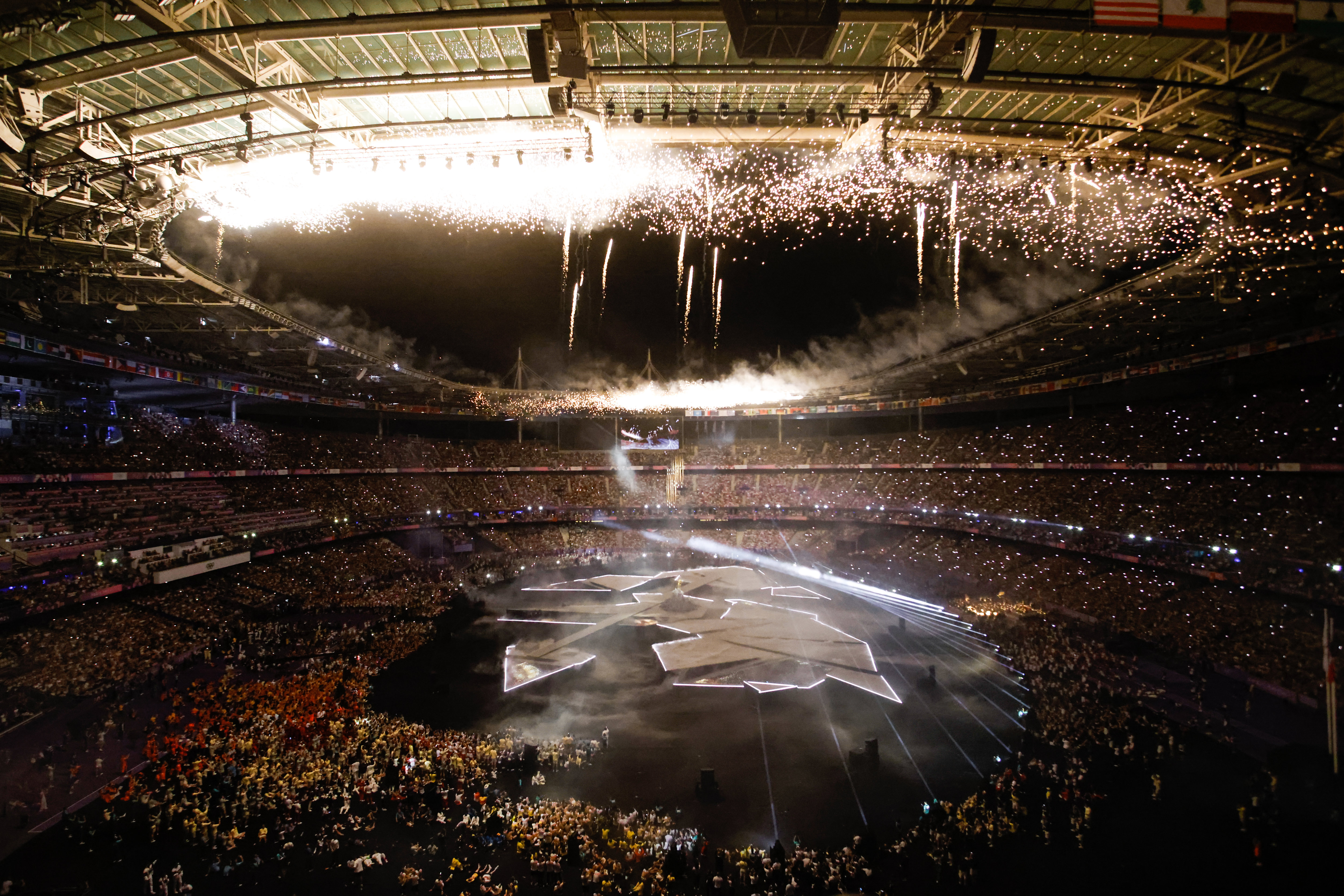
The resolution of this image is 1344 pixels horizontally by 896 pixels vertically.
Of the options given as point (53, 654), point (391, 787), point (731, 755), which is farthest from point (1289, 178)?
point (53, 654)

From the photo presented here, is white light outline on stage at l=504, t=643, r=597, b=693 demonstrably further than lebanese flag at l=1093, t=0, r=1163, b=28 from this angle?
Yes

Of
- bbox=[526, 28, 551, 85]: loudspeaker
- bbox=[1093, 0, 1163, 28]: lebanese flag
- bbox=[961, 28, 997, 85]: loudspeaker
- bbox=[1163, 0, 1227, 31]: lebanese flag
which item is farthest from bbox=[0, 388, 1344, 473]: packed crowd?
bbox=[526, 28, 551, 85]: loudspeaker

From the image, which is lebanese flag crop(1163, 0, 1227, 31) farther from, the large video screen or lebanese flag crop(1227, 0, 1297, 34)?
the large video screen

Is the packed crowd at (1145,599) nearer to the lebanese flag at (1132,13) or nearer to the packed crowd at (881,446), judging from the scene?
the packed crowd at (881,446)

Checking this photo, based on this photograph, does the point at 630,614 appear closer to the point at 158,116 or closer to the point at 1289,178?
the point at 158,116

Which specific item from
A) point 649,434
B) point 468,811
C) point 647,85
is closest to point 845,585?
point 649,434

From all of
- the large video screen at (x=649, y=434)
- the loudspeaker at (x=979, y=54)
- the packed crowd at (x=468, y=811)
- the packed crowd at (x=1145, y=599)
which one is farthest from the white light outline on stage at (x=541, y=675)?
the large video screen at (x=649, y=434)

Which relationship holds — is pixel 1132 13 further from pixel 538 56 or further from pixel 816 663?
pixel 816 663
